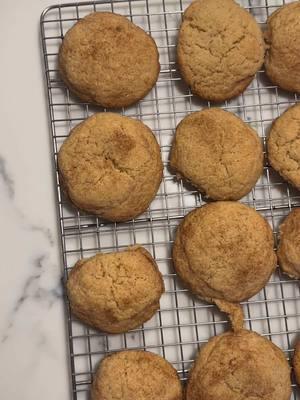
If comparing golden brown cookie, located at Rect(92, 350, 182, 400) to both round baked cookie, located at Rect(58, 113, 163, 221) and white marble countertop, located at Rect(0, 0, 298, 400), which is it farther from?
round baked cookie, located at Rect(58, 113, 163, 221)

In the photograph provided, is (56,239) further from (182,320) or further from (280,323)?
(280,323)

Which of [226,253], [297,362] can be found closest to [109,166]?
[226,253]

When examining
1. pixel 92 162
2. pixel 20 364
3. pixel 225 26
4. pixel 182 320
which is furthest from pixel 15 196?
pixel 225 26

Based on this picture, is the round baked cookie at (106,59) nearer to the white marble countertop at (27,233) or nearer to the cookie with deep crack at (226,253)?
the white marble countertop at (27,233)

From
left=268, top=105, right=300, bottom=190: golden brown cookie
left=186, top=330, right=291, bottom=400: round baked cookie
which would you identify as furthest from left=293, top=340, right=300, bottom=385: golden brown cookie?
left=268, top=105, right=300, bottom=190: golden brown cookie

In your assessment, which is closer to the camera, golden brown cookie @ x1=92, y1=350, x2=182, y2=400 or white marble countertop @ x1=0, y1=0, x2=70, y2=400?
golden brown cookie @ x1=92, y1=350, x2=182, y2=400

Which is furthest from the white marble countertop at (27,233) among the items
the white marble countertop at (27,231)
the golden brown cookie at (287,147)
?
the golden brown cookie at (287,147)
